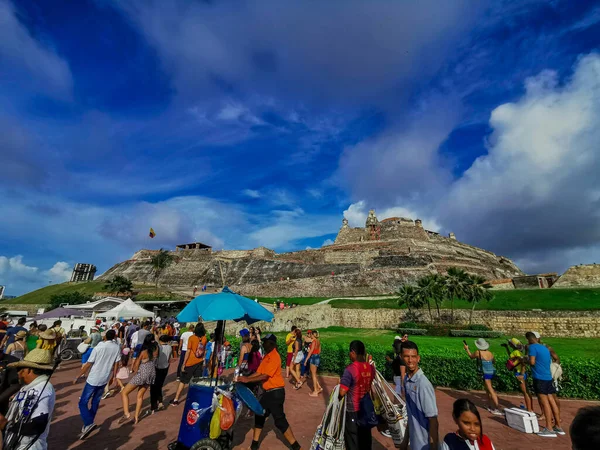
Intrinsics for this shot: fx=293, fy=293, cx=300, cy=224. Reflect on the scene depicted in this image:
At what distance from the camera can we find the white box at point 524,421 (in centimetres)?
584

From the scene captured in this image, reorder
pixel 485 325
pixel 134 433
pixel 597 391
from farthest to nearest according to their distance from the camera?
pixel 485 325, pixel 597 391, pixel 134 433

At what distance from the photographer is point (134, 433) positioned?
5832 mm

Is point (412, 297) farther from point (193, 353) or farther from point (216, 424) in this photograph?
point (216, 424)

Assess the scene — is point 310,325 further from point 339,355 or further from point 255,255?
point 255,255

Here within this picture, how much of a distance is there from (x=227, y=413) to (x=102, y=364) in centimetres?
346

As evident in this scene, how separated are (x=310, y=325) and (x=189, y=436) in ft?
78.8

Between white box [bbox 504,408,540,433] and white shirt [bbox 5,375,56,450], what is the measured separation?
7853mm

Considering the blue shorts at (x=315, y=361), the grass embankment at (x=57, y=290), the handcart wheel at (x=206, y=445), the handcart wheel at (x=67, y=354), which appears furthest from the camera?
the grass embankment at (x=57, y=290)

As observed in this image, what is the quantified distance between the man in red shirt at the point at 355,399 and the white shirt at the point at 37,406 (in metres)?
3.51

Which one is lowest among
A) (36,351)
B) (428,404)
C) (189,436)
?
(189,436)

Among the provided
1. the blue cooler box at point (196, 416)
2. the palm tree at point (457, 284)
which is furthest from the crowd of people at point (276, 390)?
the palm tree at point (457, 284)

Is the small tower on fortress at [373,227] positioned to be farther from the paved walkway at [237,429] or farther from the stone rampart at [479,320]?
the paved walkway at [237,429]

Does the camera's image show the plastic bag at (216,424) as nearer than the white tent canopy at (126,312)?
Answer: Yes

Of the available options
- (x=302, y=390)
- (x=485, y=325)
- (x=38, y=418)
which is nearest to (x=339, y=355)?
(x=302, y=390)
